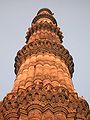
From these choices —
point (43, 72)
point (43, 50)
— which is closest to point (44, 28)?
point (43, 50)

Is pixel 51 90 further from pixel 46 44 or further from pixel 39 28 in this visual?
pixel 39 28

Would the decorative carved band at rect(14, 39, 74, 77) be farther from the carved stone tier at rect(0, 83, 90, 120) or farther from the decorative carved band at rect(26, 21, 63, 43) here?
the carved stone tier at rect(0, 83, 90, 120)

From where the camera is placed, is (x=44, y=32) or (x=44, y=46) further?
(x=44, y=32)

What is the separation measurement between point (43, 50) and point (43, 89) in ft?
20.1

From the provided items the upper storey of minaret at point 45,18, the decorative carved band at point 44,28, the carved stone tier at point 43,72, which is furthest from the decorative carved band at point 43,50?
the upper storey of minaret at point 45,18

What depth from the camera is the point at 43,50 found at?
75.0ft

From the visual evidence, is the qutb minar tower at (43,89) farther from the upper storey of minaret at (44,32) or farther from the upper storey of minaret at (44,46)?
the upper storey of minaret at (44,32)

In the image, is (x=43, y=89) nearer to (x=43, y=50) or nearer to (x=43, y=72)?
(x=43, y=72)

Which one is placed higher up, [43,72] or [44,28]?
[44,28]

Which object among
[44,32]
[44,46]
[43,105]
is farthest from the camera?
[44,32]

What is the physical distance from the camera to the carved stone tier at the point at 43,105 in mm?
15383

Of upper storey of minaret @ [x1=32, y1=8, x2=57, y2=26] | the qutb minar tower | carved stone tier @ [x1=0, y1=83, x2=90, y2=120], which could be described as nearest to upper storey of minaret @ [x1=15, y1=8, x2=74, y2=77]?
the qutb minar tower

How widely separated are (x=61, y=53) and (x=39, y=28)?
16.4 ft

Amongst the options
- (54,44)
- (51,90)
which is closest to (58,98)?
(51,90)
